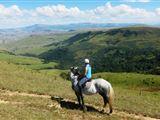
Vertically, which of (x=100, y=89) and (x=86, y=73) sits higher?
(x=86, y=73)

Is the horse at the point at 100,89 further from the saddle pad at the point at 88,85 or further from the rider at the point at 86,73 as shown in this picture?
the rider at the point at 86,73

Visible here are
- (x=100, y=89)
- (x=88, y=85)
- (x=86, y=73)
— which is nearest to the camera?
(x=100, y=89)

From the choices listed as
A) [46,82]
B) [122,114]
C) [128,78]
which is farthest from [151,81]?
[122,114]

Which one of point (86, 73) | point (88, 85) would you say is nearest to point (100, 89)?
point (88, 85)

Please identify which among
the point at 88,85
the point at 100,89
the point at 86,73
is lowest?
the point at 100,89

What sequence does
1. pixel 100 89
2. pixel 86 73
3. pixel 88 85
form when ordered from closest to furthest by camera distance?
pixel 100 89
pixel 88 85
pixel 86 73

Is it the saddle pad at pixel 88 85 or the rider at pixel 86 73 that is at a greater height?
the rider at pixel 86 73

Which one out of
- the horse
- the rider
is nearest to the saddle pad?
the horse

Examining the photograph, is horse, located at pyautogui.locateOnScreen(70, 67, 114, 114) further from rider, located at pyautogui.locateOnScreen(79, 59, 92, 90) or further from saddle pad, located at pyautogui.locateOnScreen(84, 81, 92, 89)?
rider, located at pyautogui.locateOnScreen(79, 59, 92, 90)

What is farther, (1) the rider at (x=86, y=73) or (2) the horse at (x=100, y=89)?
(1) the rider at (x=86, y=73)

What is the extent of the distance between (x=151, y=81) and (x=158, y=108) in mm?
117398

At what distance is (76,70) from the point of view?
31.2m

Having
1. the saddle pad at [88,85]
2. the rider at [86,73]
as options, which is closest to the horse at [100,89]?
the saddle pad at [88,85]

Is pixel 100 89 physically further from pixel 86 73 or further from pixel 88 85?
pixel 86 73
